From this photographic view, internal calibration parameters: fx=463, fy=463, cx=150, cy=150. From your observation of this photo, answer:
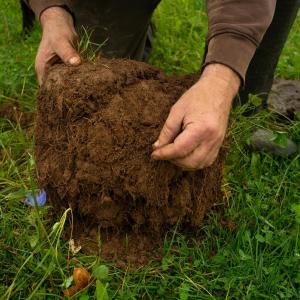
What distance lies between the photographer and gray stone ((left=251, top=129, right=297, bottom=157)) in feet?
8.52

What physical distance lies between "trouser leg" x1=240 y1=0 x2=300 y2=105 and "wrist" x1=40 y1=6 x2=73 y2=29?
3.71 ft

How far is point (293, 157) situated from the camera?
2.63 meters

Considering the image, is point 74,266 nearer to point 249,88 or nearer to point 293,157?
point 293,157

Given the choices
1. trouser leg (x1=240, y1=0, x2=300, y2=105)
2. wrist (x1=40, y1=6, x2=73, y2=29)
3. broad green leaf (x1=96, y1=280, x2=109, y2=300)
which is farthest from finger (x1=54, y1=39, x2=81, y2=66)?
trouser leg (x1=240, y1=0, x2=300, y2=105)

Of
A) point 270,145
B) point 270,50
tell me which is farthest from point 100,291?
point 270,50

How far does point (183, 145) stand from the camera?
161 cm

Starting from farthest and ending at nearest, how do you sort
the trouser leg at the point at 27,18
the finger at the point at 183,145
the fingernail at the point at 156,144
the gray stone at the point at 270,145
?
the trouser leg at the point at 27,18, the gray stone at the point at 270,145, the fingernail at the point at 156,144, the finger at the point at 183,145

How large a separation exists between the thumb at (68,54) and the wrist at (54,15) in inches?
8.2

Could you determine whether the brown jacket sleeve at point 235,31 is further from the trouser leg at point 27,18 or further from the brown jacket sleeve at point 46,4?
the trouser leg at point 27,18

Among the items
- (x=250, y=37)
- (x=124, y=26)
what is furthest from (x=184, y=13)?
(x=250, y=37)

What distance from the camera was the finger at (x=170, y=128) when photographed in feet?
5.49

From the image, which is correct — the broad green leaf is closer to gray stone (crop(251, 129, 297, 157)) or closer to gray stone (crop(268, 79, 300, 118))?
gray stone (crop(251, 129, 297, 157))

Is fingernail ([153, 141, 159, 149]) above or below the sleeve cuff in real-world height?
below

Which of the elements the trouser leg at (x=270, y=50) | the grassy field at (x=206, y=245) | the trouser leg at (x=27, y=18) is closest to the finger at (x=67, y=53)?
the grassy field at (x=206, y=245)
